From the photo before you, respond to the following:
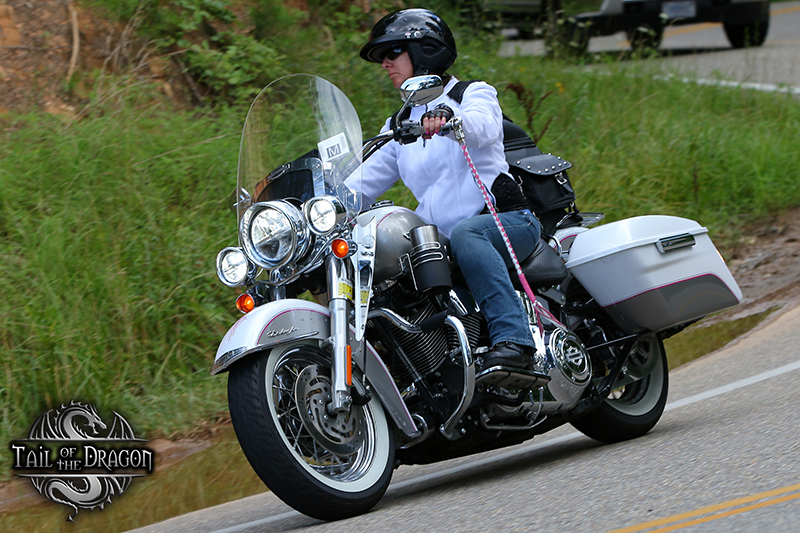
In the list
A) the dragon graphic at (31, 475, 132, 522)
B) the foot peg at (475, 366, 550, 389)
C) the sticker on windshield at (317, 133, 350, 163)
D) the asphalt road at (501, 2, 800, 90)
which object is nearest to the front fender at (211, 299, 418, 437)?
the foot peg at (475, 366, 550, 389)

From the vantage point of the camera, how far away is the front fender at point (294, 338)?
3.77 m

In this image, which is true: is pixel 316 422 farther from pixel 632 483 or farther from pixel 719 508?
pixel 719 508

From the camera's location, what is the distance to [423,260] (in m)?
4.23

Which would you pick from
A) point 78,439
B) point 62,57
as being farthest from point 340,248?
point 62,57

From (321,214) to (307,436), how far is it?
0.87 metres

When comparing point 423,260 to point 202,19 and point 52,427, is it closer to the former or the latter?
point 52,427

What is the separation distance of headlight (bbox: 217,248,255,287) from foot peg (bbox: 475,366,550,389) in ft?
3.46

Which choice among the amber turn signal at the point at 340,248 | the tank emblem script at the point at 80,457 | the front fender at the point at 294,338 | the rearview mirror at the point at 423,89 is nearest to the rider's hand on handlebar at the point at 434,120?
the rearview mirror at the point at 423,89

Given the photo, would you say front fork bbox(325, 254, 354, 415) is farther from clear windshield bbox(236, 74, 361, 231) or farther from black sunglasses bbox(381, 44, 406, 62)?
black sunglasses bbox(381, 44, 406, 62)

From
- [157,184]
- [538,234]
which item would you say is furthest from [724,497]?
[157,184]

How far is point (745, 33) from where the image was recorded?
56.3 ft

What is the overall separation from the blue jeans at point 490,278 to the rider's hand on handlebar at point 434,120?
1.60 ft

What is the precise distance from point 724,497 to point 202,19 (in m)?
8.03

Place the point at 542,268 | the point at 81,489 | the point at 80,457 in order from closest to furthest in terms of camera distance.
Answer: the point at 542,268, the point at 81,489, the point at 80,457
